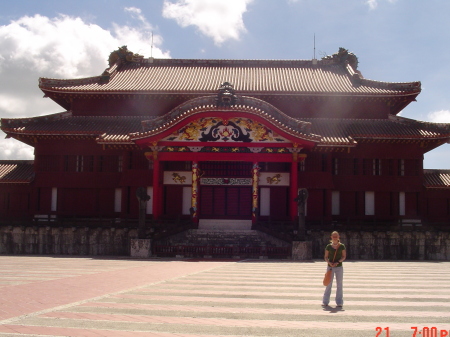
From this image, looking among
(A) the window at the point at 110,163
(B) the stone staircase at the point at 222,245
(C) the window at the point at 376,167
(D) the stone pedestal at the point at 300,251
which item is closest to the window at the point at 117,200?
(A) the window at the point at 110,163

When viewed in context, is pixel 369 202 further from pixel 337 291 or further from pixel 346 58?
pixel 337 291

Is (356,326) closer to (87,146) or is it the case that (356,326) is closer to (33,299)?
(33,299)

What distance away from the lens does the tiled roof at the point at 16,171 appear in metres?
30.2

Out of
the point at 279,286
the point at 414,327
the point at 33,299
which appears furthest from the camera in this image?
the point at 279,286

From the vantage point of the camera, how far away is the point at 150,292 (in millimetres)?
11133

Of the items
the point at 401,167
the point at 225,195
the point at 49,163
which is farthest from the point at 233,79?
the point at 49,163

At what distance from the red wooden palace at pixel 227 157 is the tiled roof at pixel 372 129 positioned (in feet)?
0.24

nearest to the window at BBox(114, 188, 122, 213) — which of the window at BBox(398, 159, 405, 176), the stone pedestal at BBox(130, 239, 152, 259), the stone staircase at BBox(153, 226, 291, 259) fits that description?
the stone staircase at BBox(153, 226, 291, 259)

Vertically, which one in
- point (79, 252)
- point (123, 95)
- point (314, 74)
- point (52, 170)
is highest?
point (314, 74)

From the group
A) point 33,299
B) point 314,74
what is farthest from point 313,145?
point 33,299

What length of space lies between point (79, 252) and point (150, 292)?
1614 centimetres

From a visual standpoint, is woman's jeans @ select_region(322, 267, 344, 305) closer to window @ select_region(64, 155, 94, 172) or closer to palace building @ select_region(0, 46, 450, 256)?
palace building @ select_region(0, 46, 450, 256)

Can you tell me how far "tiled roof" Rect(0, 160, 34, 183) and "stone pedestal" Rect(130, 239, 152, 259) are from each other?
451 inches

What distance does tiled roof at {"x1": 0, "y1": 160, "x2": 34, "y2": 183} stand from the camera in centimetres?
3024
